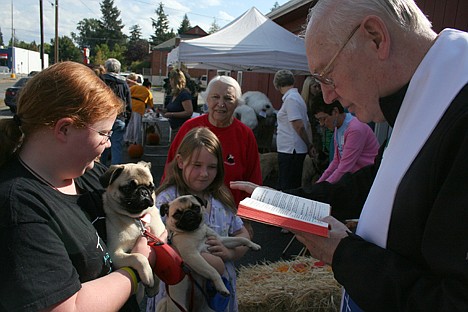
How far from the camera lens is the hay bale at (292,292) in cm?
328

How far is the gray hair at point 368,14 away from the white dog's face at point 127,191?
125cm

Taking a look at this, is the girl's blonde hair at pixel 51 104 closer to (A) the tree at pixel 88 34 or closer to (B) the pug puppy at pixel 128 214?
(B) the pug puppy at pixel 128 214

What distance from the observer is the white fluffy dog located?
9.19 m

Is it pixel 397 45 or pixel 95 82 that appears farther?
pixel 95 82

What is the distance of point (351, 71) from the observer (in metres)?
1.55

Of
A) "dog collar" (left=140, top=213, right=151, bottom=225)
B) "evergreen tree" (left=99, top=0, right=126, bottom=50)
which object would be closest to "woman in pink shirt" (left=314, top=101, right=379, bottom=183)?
"dog collar" (left=140, top=213, right=151, bottom=225)

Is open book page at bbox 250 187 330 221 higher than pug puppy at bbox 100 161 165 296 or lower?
higher

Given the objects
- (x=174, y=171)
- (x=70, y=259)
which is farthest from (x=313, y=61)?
(x=174, y=171)

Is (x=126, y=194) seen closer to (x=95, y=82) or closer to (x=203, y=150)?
(x=95, y=82)

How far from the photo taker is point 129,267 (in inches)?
68.6

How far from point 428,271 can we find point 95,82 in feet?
4.90

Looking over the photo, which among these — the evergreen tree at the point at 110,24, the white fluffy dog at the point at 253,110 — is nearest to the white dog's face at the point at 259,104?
the white fluffy dog at the point at 253,110

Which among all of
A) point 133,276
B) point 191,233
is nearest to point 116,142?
point 191,233

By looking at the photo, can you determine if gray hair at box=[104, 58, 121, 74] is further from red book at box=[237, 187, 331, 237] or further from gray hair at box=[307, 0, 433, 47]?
gray hair at box=[307, 0, 433, 47]
